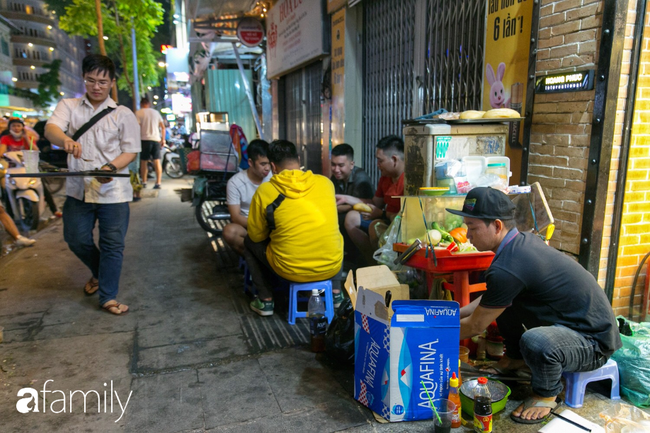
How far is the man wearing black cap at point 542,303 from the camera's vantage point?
2.49 metres

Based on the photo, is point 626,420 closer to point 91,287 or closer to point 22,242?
point 91,287

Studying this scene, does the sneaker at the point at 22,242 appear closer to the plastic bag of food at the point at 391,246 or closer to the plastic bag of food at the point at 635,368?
the plastic bag of food at the point at 391,246

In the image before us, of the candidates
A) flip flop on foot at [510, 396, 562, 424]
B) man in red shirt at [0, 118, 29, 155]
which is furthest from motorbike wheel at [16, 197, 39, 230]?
flip flop on foot at [510, 396, 562, 424]

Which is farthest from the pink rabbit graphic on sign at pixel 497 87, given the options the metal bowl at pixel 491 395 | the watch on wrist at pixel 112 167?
the watch on wrist at pixel 112 167

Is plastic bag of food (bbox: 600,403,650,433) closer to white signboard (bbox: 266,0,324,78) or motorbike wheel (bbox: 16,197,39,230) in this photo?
white signboard (bbox: 266,0,324,78)

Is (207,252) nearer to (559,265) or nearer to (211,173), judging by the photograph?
(211,173)

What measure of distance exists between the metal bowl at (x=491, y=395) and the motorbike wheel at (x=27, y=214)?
25.7 feet

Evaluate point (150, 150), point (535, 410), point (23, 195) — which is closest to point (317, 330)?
point (535, 410)

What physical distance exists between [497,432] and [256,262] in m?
2.54

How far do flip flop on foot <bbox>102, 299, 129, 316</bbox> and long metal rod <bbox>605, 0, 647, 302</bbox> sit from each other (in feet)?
13.8

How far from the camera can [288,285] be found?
4.38 m

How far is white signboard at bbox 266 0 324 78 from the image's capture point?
834 centimetres

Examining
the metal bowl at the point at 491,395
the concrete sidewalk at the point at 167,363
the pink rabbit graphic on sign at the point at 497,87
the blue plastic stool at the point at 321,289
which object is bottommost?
the concrete sidewalk at the point at 167,363

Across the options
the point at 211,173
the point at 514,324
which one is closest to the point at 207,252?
the point at 211,173
